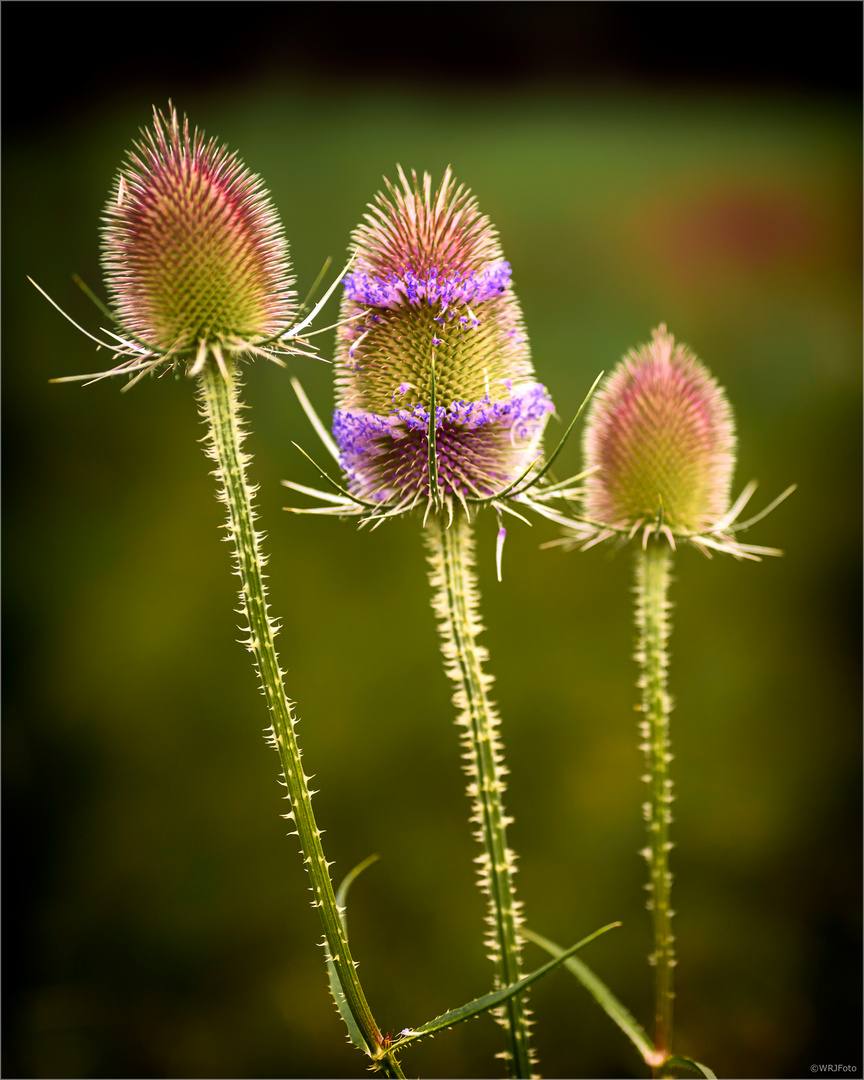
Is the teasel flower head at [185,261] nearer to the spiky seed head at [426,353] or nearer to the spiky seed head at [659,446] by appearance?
the spiky seed head at [426,353]

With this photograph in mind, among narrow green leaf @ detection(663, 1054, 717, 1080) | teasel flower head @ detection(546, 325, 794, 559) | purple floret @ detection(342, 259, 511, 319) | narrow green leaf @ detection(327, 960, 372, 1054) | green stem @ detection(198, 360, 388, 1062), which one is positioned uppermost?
purple floret @ detection(342, 259, 511, 319)

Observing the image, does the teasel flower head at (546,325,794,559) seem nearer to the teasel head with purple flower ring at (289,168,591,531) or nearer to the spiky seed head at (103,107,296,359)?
the teasel head with purple flower ring at (289,168,591,531)

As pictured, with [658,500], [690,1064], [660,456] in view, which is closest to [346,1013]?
[690,1064]

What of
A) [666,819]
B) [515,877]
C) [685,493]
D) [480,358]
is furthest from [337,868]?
[480,358]

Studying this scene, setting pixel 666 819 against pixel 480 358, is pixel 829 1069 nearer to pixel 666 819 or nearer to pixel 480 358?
pixel 666 819

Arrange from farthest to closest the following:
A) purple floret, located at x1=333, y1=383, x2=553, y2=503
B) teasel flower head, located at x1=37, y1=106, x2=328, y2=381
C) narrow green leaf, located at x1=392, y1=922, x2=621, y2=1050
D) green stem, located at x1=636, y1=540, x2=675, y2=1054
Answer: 1. green stem, located at x1=636, y1=540, x2=675, y2=1054
2. purple floret, located at x1=333, y1=383, x2=553, y2=503
3. teasel flower head, located at x1=37, y1=106, x2=328, y2=381
4. narrow green leaf, located at x1=392, y1=922, x2=621, y2=1050

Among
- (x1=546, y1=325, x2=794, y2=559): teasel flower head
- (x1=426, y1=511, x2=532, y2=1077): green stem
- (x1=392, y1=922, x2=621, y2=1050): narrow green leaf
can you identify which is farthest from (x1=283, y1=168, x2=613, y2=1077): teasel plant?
(x1=546, y1=325, x2=794, y2=559): teasel flower head
